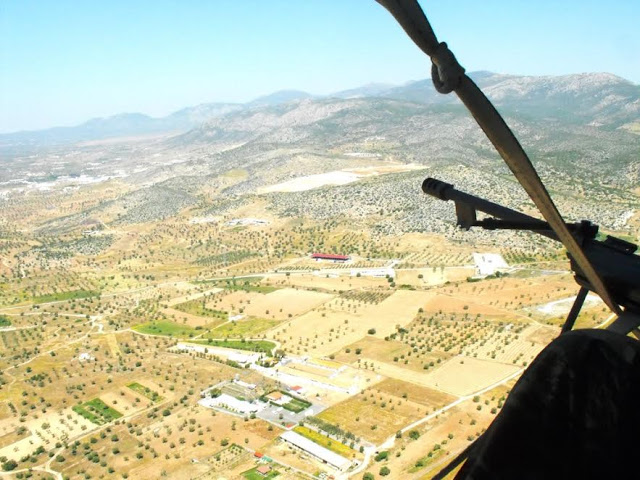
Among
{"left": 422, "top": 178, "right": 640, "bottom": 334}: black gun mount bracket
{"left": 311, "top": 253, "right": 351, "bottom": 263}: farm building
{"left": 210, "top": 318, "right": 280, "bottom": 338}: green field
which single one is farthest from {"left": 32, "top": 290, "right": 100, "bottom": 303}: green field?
{"left": 422, "top": 178, "right": 640, "bottom": 334}: black gun mount bracket

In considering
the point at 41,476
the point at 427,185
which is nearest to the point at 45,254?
the point at 41,476

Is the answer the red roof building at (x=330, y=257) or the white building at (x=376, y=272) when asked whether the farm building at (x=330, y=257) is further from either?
the white building at (x=376, y=272)

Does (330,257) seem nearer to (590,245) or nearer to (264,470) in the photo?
(264,470)

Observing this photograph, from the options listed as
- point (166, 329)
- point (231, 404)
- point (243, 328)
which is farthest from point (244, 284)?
point (231, 404)

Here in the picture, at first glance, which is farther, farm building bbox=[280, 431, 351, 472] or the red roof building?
the red roof building

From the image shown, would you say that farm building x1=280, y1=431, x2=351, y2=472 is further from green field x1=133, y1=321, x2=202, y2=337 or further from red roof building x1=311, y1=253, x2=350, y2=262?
red roof building x1=311, y1=253, x2=350, y2=262
